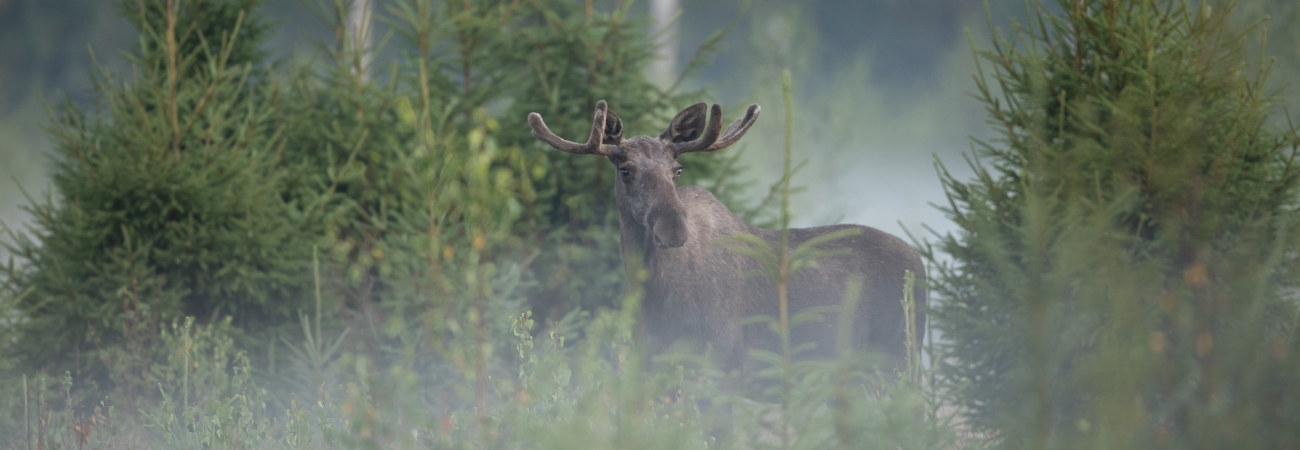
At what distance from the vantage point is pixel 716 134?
5625mm

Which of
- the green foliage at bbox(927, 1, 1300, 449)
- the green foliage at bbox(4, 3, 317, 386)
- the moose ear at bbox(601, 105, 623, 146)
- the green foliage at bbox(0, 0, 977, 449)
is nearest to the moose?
the moose ear at bbox(601, 105, 623, 146)

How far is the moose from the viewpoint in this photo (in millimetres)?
5430

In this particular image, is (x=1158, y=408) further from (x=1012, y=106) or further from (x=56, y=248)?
(x=56, y=248)

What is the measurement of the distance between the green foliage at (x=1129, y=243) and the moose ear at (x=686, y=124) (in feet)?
5.61

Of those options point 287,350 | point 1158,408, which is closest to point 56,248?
point 287,350

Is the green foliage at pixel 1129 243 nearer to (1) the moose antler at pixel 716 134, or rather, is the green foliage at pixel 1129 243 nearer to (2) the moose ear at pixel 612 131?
(1) the moose antler at pixel 716 134

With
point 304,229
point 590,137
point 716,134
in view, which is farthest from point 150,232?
point 716,134

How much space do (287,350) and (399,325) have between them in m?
3.59

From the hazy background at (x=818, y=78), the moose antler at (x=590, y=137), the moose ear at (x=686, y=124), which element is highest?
the hazy background at (x=818, y=78)

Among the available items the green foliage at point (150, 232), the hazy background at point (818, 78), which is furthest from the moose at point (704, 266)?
the hazy background at point (818, 78)

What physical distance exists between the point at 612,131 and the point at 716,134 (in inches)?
21.8

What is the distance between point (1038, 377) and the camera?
11.8 ft

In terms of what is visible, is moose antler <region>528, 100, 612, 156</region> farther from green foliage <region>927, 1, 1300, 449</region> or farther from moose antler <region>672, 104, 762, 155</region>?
green foliage <region>927, 1, 1300, 449</region>

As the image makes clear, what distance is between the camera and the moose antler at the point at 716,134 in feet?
18.1
